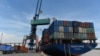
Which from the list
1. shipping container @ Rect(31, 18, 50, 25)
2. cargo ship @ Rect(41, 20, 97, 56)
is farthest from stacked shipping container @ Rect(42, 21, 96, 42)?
shipping container @ Rect(31, 18, 50, 25)

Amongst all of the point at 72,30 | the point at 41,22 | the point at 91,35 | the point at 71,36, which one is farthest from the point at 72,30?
the point at 41,22

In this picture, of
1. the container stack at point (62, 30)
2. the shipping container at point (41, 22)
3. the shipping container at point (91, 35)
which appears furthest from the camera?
the shipping container at point (41, 22)

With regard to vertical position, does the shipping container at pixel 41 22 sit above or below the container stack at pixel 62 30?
above

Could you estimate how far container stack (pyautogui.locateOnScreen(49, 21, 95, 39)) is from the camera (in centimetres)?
3731

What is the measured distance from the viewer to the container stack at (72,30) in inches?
1469

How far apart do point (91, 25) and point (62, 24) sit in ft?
24.3

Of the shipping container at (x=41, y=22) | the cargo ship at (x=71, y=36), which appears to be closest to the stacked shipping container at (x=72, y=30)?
the cargo ship at (x=71, y=36)

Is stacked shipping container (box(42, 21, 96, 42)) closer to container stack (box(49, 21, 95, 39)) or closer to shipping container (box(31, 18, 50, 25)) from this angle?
container stack (box(49, 21, 95, 39))

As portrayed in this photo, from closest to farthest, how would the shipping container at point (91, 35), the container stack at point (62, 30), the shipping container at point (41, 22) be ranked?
the container stack at point (62, 30) → the shipping container at point (91, 35) → the shipping container at point (41, 22)

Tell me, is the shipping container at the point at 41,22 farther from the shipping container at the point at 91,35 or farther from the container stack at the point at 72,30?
the shipping container at the point at 91,35

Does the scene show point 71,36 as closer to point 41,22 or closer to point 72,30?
point 72,30

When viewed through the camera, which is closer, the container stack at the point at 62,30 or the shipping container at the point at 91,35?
the container stack at the point at 62,30

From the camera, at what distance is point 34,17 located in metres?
68.1

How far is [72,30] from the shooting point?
37562 millimetres
